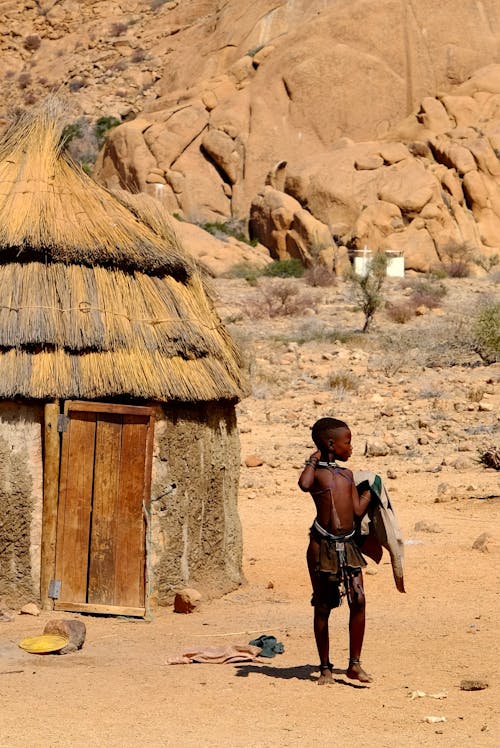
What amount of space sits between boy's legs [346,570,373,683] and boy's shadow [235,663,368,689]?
0.22 ft

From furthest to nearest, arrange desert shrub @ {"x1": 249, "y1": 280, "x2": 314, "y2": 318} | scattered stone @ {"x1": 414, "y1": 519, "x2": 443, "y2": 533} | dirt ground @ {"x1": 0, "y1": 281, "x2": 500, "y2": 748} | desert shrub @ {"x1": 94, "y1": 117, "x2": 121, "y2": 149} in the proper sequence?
desert shrub @ {"x1": 94, "y1": 117, "x2": 121, "y2": 149} → desert shrub @ {"x1": 249, "y1": 280, "x2": 314, "y2": 318} → scattered stone @ {"x1": 414, "y1": 519, "x2": 443, "y2": 533} → dirt ground @ {"x1": 0, "y1": 281, "x2": 500, "y2": 748}

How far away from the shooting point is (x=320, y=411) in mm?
16625

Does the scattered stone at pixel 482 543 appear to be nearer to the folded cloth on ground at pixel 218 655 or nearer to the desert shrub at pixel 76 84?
the folded cloth on ground at pixel 218 655

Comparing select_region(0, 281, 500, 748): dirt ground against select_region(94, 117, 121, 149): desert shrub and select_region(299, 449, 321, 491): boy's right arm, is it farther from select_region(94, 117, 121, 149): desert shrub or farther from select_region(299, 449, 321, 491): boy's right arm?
select_region(94, 117, 121, 149): desert shrub

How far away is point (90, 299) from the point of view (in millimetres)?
7867

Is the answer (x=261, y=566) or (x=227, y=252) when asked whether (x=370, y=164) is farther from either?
(x=261, y=566)

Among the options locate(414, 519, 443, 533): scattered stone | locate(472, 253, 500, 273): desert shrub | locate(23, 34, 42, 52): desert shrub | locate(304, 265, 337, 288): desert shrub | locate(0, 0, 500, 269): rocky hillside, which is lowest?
locate(414, 519, 443, 533): scattered stone

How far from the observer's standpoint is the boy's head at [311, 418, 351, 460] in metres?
5.70

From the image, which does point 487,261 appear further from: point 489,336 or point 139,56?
Answer: point 139,56

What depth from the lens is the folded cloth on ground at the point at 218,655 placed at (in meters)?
6.29

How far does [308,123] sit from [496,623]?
34178 millimetres

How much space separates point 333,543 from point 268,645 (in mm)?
1156

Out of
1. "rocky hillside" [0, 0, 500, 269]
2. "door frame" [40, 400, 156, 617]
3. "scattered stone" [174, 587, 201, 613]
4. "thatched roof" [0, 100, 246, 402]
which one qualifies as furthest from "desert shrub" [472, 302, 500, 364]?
"rocky hillside" [0, 0, 500, 269]

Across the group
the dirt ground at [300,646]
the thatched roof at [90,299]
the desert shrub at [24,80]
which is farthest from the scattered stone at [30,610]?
the desert shrub at [24,80]
